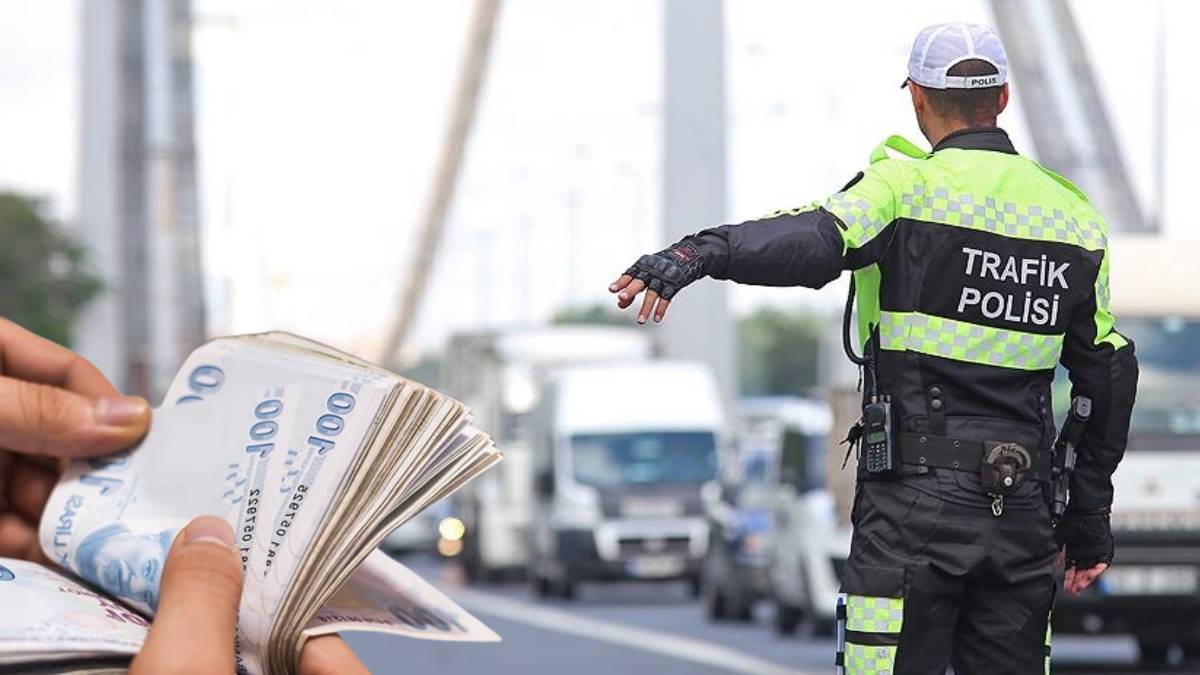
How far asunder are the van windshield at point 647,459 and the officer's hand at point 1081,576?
82.3 feet

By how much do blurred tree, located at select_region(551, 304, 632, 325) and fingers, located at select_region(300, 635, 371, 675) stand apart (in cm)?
9835

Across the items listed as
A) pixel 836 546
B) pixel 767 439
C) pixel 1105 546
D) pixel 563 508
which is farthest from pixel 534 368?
pixel 1105 546

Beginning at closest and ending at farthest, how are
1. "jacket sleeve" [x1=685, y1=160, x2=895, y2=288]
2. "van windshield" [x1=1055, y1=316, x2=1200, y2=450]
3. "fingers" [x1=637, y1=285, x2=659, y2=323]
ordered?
"fingers" [x1=637, y1=285, x2=659, y2=323] → "jacket sleeve" [x1=685, y1=160, x2=895, y2=288] → "van windshield" [x1=1055, y1=316, x2=1200, y2=450]

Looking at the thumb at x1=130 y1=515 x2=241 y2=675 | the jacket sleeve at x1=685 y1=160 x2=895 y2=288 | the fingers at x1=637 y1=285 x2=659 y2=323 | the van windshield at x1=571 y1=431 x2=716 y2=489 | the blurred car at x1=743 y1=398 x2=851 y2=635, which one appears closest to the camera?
the thumb at x1=130 y1=515 x2=241 y2=675

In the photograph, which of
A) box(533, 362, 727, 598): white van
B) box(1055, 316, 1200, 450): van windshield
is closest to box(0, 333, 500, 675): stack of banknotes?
box(1055, 316, 1200, 450): van windshield

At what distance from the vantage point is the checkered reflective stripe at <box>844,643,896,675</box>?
4535 mm

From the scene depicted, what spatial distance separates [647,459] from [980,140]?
25601mm

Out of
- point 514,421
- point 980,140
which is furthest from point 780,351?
point 980,140

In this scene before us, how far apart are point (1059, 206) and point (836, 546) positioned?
13945 mm

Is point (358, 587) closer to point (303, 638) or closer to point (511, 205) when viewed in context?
point (303, 638)

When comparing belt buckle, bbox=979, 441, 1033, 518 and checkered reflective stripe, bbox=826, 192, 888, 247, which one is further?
belt buckle, bbox=979, 441, 1033, 518

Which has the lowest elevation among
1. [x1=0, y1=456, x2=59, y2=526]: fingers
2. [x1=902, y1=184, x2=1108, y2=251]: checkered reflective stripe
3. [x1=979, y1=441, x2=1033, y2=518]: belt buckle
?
[x1=979, y1=441, x2=1033, y2=518]: belt buckle

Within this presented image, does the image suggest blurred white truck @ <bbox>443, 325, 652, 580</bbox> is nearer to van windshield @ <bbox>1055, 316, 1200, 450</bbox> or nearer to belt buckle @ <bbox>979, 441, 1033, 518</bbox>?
van windshield @ <bbox>1055, 316, 1200, 450</bbox>

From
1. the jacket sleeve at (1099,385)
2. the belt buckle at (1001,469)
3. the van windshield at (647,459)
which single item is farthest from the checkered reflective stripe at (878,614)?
the van windshield at (647,459)
